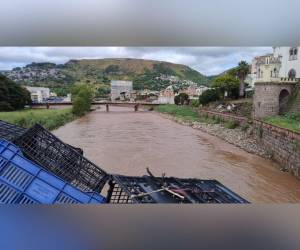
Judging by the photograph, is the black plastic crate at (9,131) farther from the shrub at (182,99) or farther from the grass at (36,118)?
the shrub at (182,99)

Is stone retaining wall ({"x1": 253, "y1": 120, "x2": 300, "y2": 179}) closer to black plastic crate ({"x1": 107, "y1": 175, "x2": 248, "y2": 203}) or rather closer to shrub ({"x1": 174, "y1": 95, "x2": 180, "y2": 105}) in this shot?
black plastic crate ({"x1": 107, "y1": 175, "x2": 248, "y2": 203})

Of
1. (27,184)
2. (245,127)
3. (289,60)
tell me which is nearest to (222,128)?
(245,127)

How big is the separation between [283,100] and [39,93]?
6.79ft

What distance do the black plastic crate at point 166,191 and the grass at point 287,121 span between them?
78 centimetres

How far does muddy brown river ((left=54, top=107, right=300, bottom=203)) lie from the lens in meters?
2.76

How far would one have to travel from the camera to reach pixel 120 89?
3.01 meters

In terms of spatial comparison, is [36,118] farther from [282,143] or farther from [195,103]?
[282,143]

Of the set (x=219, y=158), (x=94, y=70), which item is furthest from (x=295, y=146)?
(x=94, y=70)

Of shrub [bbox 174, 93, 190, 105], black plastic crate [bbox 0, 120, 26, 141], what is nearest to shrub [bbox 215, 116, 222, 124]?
shrub [bbox 174, 93, 190, 105]

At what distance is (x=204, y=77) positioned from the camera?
2.95m
